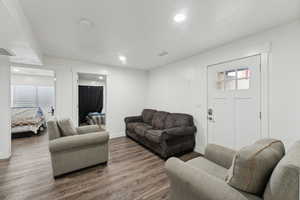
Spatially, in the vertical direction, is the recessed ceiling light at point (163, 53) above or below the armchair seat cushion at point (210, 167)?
above

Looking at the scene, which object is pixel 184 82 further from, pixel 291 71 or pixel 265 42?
pixel 291 71

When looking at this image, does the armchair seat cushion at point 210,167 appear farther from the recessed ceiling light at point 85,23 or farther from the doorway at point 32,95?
the doorway at point 32,95

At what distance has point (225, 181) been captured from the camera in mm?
1049

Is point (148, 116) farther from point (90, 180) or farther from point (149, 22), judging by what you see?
point (149, 22)

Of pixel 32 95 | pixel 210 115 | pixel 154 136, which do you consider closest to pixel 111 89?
pixel 154 136

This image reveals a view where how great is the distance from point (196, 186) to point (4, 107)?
3.87 meters

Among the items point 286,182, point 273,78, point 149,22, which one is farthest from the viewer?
point 273,78

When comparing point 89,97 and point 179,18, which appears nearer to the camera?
point 179,18

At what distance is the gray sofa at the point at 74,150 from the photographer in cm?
210

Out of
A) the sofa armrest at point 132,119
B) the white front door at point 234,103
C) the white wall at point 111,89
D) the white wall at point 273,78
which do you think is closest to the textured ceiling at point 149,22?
the white wall at point 273,78

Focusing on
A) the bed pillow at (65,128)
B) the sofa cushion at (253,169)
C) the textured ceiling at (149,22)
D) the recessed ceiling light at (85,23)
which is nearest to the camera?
the sofa cushion at (253,169)

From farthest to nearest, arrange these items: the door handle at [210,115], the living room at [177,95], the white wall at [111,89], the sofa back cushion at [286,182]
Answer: the white wall at [111,89] < the door handle at [210,115] < the living room at [177,95] < the sofa back cushion at [286,182]

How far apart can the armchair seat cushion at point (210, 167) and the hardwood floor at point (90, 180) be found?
0.65m

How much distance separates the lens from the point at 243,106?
2383mm
